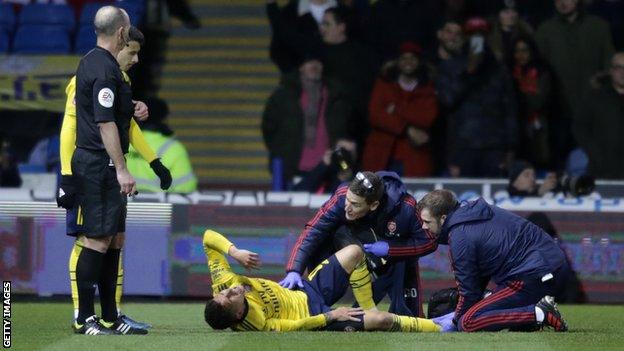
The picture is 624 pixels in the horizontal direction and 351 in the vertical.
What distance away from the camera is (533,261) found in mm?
10820

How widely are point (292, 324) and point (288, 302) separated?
207mm

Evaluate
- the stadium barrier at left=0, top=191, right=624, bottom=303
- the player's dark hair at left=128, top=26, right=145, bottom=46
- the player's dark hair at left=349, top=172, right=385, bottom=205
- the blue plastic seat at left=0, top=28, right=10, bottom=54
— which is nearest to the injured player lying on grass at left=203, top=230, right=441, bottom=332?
the player's dark hair at left=349, top=172, right=385, bottom=205

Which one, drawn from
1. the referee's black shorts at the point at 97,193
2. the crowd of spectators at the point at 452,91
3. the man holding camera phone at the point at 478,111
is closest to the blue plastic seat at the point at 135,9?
the crowd of spectators at the point at 452,91

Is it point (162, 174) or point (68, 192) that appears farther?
point (162, 174)

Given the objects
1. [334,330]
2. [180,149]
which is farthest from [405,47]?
[334,330]

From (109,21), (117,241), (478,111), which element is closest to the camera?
(109,21)

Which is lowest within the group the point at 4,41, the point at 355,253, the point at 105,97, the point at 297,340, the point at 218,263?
the point at 297,340

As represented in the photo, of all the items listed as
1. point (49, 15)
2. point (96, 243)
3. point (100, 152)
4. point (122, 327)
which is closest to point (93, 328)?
point (122, 327)

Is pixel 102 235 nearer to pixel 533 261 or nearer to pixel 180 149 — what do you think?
pixel 533 261

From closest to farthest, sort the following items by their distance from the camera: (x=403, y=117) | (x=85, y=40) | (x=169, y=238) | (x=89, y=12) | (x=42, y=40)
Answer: (x=169, y=238) < (x=403, y=117) < (x=85, y=40) < (x=42, y=40) < (x=89, y=12)

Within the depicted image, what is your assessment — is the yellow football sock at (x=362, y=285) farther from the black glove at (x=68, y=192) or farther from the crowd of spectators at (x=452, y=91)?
the crowd of spectators at (x=452, y=91)

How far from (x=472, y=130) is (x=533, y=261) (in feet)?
17.5

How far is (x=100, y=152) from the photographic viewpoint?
993 centimetres

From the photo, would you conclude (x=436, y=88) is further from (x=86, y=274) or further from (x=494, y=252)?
(x=86, y=274)
